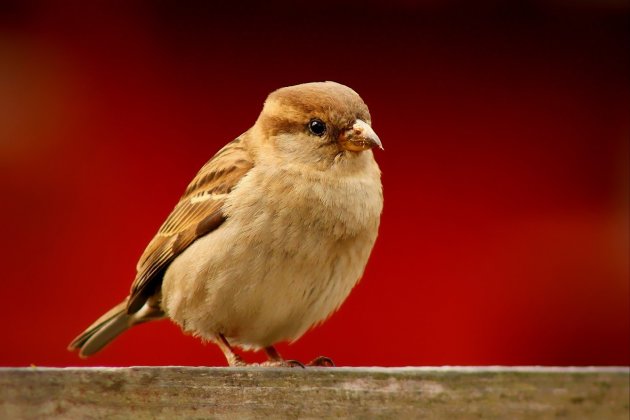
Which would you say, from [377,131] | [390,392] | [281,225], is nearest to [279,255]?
[281,225]

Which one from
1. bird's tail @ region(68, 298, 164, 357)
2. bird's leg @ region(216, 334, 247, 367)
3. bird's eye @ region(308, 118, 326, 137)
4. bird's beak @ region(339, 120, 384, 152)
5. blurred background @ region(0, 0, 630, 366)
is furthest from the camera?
blurred background @ region(0, 0, 630, 366)

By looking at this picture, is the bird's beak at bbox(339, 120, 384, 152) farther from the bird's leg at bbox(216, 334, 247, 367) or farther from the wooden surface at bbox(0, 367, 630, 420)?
the wooden surface at bbox(0, 367, 630, 420)

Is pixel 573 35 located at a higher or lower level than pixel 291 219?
higher

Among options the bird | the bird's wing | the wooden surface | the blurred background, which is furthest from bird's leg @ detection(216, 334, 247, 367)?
the blurred background

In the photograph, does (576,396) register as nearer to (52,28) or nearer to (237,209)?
(237,209)

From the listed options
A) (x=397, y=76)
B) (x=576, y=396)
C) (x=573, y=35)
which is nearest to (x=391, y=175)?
(x=397, y=76)
